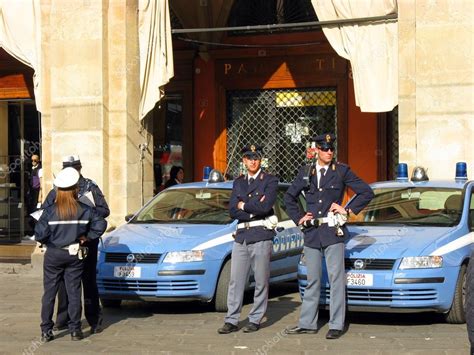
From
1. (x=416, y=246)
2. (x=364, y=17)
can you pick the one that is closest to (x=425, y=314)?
(x=416, y=246)

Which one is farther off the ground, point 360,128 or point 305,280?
point 360,128

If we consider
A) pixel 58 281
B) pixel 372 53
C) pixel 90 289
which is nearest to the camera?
pixel 58 281

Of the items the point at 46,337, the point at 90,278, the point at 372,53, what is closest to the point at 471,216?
the point at 90,278

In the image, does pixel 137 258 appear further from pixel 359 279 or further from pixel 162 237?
pixel 359 279

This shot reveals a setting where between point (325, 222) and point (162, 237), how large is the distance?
8.28 feet

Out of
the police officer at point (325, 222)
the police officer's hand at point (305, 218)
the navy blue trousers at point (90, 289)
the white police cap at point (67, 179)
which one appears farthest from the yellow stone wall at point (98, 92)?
the police officer's hand at point (305, 218)

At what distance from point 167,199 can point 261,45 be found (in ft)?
22.8

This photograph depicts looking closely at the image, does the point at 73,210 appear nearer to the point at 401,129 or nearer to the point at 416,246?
the point at 416,246

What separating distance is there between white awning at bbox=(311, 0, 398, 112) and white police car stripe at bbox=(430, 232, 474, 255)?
4249 millimetres

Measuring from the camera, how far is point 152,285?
10.4 meters

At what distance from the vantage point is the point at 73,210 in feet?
29.7

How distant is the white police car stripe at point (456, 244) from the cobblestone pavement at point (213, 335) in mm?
776

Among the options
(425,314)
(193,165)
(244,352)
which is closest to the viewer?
(244,352)

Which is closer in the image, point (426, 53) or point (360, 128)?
point (426, 53)
